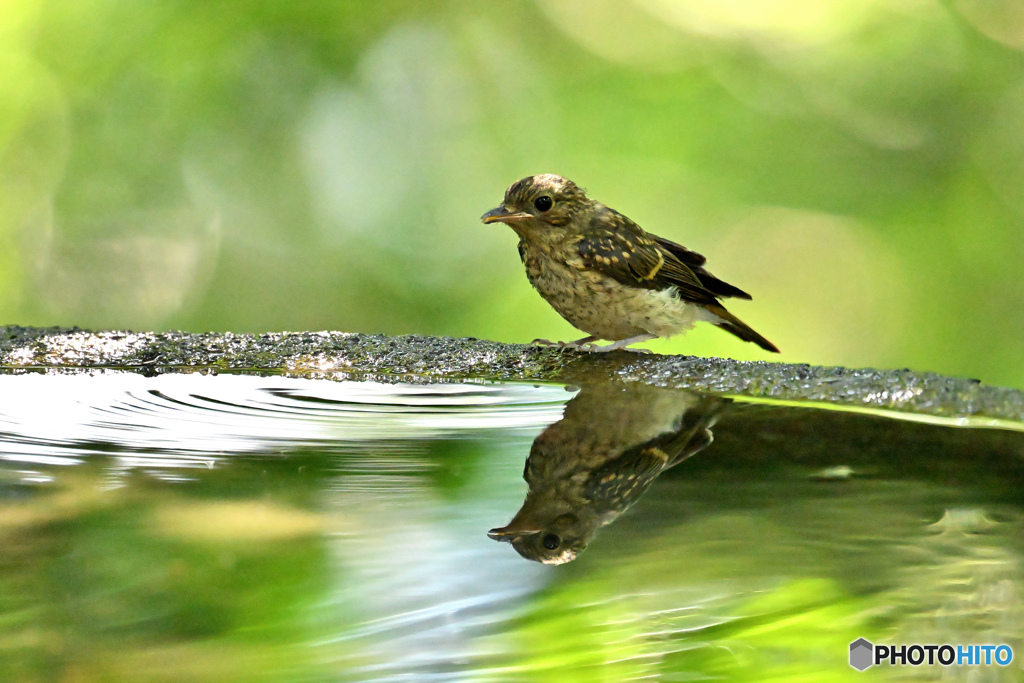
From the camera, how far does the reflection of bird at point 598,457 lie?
5.15 ft

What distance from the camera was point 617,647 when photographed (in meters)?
1.18

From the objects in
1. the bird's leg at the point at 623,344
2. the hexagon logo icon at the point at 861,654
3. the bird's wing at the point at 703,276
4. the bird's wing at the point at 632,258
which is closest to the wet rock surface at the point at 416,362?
the bird's leg at the point at 623,344

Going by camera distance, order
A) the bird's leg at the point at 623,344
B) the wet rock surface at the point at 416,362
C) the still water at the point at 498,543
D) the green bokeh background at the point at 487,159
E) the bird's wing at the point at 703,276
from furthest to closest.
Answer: the green bokeh background at the point at 487,159 → the bird's wing at the point at 703,276 → the bird's leg at the point at 623,344 → the wet rock surface at the point at 416,362 → the still water at the point at 498,543

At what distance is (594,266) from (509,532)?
6.13 ft

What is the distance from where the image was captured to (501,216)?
11.2ft

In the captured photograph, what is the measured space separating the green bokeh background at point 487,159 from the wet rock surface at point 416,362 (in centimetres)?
334

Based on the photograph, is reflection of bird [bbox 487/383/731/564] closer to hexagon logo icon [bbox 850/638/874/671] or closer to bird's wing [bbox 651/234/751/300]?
hexagon logo icon [bbox 850/638/874/671]

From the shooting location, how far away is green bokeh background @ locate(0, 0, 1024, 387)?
648 centimetres

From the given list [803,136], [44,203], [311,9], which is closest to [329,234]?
[311,9]

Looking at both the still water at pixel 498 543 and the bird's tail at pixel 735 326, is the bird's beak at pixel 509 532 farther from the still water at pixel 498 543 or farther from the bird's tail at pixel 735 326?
the bird's tail at pixel 735 326

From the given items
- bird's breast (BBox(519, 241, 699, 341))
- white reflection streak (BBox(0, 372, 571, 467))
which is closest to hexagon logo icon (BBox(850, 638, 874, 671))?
white reflection streak (BBox(0, 372, 571, 467))

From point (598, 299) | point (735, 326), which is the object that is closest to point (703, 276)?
point (735, 326)

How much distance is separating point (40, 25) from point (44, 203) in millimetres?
1230

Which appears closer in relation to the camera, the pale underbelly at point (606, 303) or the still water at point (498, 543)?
the still water at point (498, 543)
